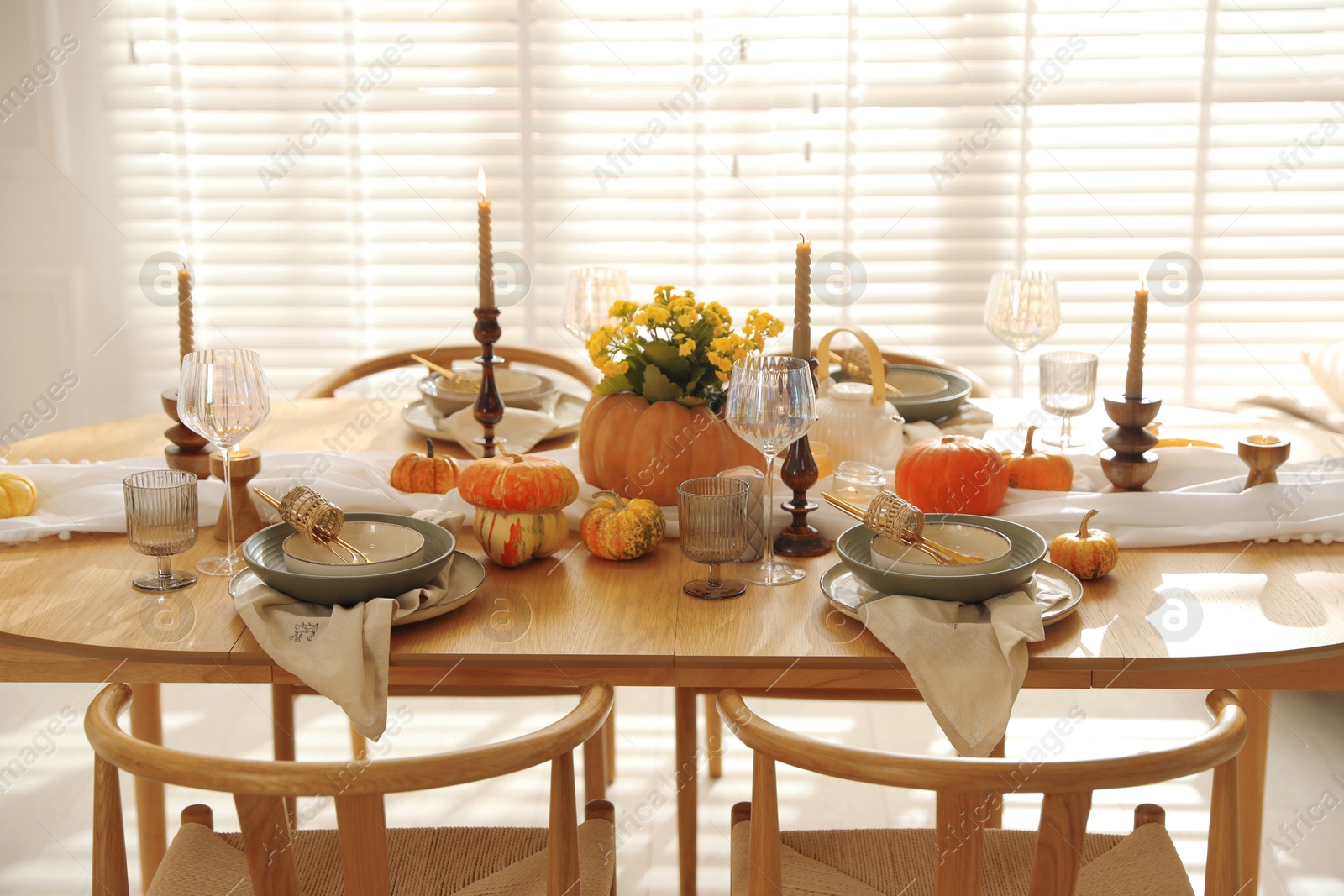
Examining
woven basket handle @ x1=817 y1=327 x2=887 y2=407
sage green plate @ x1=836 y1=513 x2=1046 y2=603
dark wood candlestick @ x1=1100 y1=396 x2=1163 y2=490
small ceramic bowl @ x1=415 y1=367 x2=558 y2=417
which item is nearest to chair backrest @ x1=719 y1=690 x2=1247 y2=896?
sage green plate @ x1=836 y1=513 x2=1046 y2=603

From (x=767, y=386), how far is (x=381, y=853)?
62cm

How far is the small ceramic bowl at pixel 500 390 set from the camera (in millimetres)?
1984

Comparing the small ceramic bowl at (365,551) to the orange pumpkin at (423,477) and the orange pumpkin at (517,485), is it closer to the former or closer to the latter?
the orange pumpkin at (517,485)

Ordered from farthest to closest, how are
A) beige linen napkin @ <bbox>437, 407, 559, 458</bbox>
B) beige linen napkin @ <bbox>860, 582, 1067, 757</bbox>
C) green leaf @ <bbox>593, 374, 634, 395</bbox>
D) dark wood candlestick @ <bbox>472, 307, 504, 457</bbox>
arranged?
beige linen napkin @ <bbox>437, 407, 559, 458</bbox> < dark wood candlestick @ <bbox>472, 307, 504, 457</bbox> < green leaf @ <bbox>593, 374, 634, 395</bbox> < beige linen napkin @ <bbox>860, 582, 1067, 757</bbox>

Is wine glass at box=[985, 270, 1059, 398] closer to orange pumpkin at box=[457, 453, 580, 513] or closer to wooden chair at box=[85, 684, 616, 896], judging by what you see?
orange pumpkin at box=[457, 453, 580, 513]

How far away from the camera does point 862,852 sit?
131 cm

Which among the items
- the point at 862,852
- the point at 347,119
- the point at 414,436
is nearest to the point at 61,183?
the point at 347,119

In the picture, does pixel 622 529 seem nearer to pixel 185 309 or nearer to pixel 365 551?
pixel 365 551

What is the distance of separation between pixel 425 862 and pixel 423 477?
0.53m

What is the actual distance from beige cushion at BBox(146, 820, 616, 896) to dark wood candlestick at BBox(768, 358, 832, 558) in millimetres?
389

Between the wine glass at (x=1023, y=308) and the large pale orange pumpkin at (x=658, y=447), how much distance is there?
2.18 feet

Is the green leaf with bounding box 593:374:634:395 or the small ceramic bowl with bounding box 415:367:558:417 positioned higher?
the green leaf with bounding box 593:374:634:395

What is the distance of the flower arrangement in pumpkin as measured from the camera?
1.53 meters

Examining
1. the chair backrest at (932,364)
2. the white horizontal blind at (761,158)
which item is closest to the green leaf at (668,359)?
the chair backrest at (932,364)
